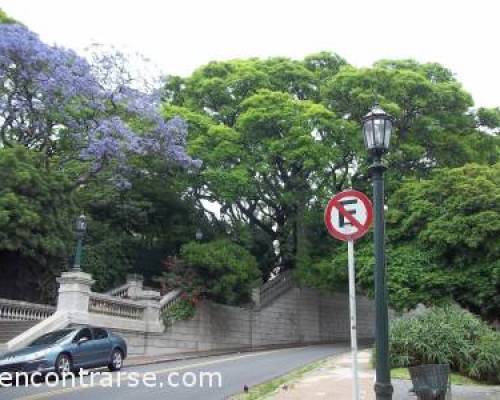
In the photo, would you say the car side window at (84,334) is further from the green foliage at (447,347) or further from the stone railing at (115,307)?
the green foliage at (447,347)

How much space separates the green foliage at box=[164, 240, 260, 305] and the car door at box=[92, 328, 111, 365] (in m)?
10.4

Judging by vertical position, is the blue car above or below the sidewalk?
above

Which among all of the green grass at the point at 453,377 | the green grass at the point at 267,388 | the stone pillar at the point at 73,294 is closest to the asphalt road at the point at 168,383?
the green grass at the point at 267,388

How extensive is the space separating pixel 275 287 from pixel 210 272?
30.9 feet

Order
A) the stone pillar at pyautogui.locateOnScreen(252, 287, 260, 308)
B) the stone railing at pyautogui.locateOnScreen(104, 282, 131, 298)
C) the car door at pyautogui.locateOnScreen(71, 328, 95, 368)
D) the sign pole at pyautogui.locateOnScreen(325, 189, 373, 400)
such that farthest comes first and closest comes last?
the stone pillar at pyautogui.locateOnScreen(252, 287, 260, 308), the stone railing at pyautogui.locateOnScreen(104, 282, 131, 298), the car door at pyautogui.locateOnScreen(71, 328, 95, 368), the sign pole at pyautogui.locateOnScreen(325, 189, 373, 400)

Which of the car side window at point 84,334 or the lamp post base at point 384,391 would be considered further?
the car side window at point 84,334

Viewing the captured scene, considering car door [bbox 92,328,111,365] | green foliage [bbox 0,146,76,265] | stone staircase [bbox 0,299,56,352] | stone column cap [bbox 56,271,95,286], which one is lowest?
car door [bbox 92,328,111,365]

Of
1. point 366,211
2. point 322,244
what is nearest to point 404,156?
point 322,244

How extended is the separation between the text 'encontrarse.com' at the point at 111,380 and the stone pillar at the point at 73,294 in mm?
5169

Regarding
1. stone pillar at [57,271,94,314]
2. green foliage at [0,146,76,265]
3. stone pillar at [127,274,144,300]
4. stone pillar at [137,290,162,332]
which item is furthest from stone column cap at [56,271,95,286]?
stone pillar at [127,274,144,300]

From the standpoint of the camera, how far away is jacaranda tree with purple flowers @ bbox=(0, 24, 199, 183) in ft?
84.8

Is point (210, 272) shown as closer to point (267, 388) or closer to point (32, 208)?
point (32, 208)

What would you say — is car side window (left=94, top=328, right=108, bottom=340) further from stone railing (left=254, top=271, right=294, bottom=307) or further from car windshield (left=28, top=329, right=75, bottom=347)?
stone railing (left=254, top=271, right=294, bottom=307)

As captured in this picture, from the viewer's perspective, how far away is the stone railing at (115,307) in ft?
73.1
